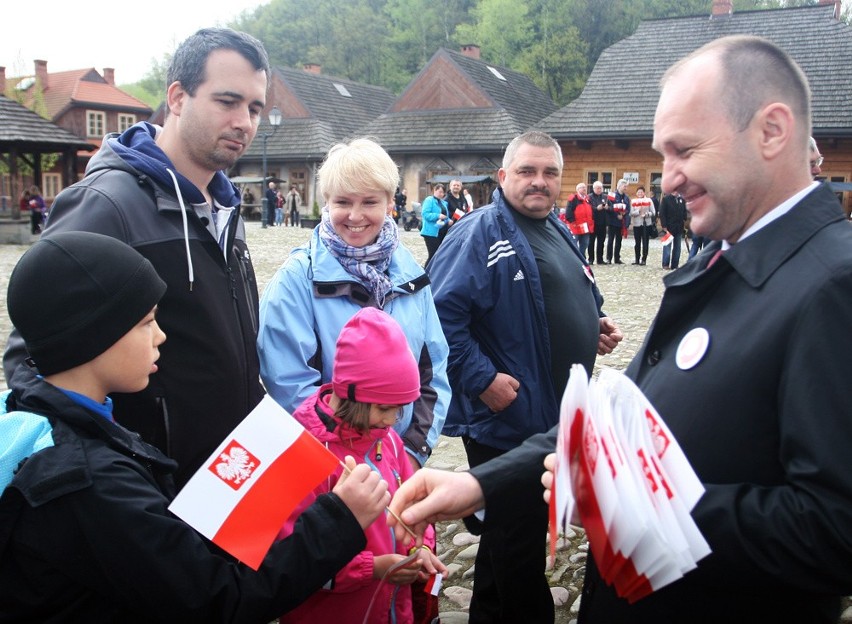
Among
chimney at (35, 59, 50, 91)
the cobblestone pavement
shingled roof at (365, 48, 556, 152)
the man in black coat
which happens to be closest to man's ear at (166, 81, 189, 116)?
the man in black coat

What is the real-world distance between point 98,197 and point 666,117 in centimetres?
171

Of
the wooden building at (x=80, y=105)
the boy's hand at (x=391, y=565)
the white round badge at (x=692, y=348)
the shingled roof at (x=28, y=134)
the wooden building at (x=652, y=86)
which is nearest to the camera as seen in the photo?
→ the white round badge at (x=692, y=348)

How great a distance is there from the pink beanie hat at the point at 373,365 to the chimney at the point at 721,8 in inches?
1313

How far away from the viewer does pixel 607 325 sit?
4.04m

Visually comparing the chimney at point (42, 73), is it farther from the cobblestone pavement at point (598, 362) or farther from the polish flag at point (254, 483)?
the polish flag at point (254, 483)

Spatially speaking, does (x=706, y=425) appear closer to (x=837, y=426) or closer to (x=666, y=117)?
(x=837, y=426)

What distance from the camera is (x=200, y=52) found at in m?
2.72

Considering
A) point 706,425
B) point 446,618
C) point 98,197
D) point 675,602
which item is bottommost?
point 446,618

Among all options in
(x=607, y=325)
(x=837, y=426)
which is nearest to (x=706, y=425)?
(x=837, y=426)

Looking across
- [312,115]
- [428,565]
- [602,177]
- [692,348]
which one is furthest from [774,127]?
[312,115]

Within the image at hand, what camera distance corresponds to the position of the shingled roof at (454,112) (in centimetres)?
3519

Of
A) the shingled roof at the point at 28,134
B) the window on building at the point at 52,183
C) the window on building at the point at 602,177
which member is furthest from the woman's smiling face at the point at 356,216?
the window on building at the point at 52,183

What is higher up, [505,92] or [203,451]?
[505,92]

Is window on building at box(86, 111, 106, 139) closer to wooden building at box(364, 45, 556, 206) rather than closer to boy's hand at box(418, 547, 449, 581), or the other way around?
wooden building at box(364, 45, 556, 206)
